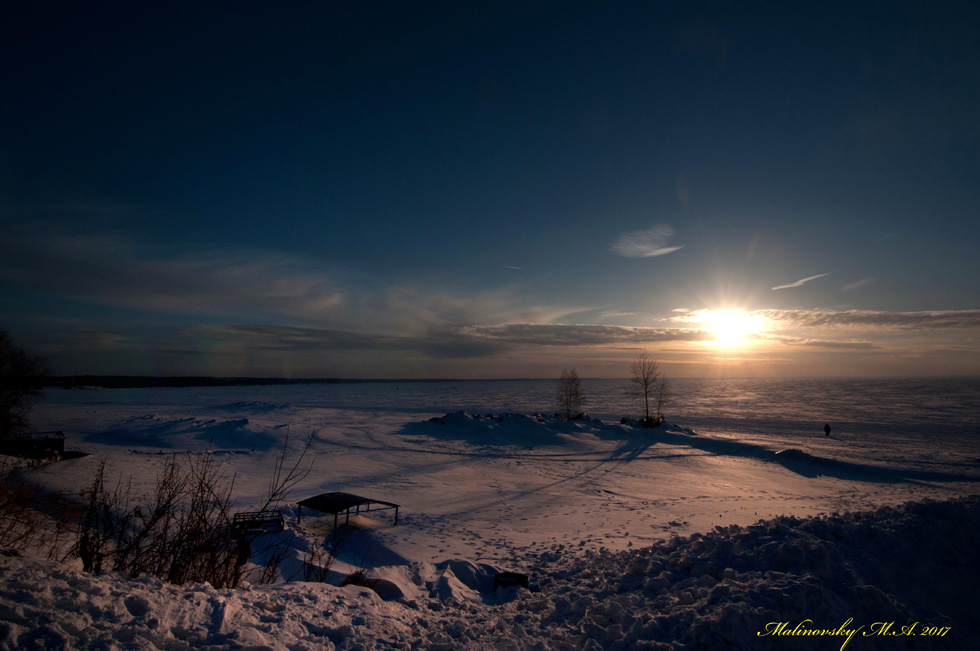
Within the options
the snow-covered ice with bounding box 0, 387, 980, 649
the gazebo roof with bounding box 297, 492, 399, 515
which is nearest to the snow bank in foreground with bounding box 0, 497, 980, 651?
the snow-covered ice with bounding box 0, 387, 980, 649

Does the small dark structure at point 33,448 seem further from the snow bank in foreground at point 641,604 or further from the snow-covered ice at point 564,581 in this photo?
the snow bank in foreground at point 641,604

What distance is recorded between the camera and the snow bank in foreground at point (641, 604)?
380 cm

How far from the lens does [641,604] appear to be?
604 centimetres

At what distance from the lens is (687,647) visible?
4.84 metres

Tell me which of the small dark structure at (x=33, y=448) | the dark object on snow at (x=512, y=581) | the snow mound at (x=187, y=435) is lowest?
→ the snow mound at (x=187, y=435)

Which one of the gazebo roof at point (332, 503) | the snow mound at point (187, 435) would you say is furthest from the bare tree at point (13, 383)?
the gazebo roof at point (332, 503)

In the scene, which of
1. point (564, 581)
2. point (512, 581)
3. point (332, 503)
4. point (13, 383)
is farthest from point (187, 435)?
point (564, 581)

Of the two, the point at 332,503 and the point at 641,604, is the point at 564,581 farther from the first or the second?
the point at 332,503

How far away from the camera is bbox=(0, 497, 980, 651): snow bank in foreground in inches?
150

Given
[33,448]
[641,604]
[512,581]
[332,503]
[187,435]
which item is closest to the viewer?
[641,604]

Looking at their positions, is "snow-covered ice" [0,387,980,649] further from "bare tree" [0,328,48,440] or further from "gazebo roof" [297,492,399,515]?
"bare tree" [0,328,48,440]

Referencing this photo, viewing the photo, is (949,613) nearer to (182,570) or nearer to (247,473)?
(182,570)

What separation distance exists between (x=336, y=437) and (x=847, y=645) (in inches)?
1416

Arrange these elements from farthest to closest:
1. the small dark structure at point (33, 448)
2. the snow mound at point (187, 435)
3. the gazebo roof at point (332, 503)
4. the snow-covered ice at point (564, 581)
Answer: the snow mound at point (187, 435) → the small dark structure at point (33, 448) → the gazebo roof at point (332, 503) → the snow-covered ice at point (564, 581)
